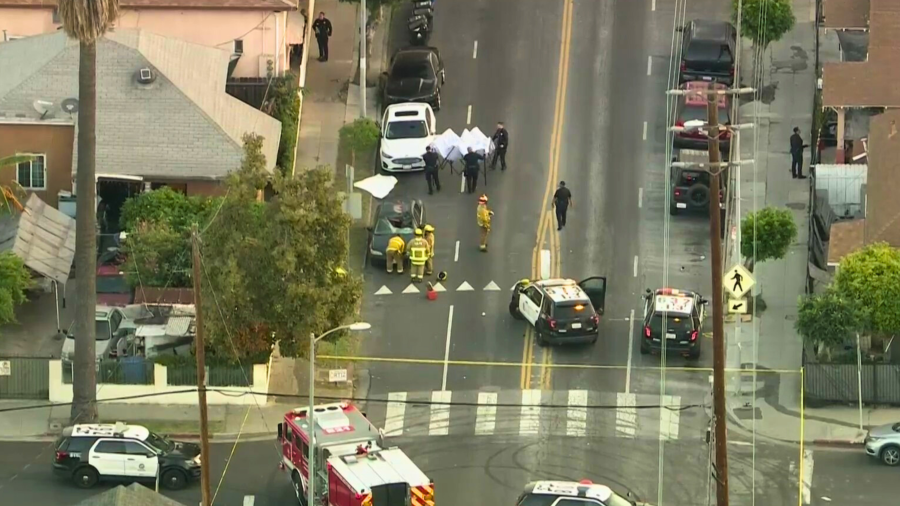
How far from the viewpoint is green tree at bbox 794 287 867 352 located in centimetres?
5434

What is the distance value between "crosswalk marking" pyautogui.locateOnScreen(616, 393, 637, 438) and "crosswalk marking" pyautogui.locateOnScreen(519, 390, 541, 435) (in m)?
2.04

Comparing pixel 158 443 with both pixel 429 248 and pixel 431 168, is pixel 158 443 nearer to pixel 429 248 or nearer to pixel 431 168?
pixel 429 248

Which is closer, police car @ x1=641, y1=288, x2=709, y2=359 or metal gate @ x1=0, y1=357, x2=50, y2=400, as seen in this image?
metal gate @ x1=0, y1=357, x2=50, y2=400

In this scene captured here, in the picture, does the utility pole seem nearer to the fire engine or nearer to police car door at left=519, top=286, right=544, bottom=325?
the fire engine

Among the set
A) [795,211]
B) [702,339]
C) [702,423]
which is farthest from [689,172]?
[702,423]

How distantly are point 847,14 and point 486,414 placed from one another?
20964 mm

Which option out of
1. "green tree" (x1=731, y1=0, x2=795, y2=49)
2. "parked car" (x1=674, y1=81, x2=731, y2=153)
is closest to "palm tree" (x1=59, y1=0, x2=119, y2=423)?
"parked car" (x1=674, y1=81, x2=731, y2=153)

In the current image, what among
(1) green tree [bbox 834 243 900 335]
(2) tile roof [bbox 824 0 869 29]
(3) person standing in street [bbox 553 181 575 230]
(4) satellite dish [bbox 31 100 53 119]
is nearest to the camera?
(1) green tree [bbox 834 243 900 335]

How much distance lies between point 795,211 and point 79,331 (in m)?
22.5

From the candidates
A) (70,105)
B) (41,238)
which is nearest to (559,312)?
(41,238)

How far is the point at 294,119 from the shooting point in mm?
67250

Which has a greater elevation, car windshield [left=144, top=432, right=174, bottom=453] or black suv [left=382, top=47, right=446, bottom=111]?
black suv [left=382, top=47, right=446, bottom=111]

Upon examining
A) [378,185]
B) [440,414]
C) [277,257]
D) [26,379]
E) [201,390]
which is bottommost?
[440,414]

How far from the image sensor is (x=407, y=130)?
66.2 meters
